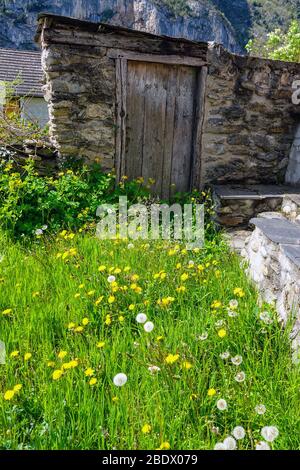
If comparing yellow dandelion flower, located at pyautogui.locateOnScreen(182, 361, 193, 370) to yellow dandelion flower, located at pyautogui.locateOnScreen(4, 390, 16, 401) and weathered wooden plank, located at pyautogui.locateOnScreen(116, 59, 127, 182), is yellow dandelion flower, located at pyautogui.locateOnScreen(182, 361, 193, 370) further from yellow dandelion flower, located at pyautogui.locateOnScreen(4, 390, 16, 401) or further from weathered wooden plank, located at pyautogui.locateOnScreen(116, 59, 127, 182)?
weathered wooden plank, located at pyautogui.locateOnScreen(116, 59, 127, 182)

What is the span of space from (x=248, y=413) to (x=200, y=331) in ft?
1.94

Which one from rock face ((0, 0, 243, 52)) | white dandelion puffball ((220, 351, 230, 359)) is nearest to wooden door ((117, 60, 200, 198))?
white dandelion puffball ((220, 351, 230, 359))

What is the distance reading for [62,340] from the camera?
86.1 inches

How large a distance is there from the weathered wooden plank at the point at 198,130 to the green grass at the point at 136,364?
8.63 ft

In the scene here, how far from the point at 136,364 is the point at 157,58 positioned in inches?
165

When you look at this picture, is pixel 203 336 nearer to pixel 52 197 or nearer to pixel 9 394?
pixel 9 394

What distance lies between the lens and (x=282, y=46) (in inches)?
303

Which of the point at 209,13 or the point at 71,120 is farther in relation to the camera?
the point at 209,13

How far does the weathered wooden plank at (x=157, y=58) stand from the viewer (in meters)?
4.73

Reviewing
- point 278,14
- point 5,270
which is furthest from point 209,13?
point 5,270

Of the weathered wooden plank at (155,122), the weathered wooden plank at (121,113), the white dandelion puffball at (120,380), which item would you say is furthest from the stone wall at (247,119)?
the white dandelion puffball at (120,380)

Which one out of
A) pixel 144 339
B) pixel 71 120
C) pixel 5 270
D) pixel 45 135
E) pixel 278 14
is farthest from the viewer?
pixel 278 14

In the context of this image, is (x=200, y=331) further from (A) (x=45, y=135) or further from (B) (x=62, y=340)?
Result: (A) (x=45, y=135)

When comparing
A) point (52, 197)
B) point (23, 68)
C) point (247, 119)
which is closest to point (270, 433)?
point (52, 197)
